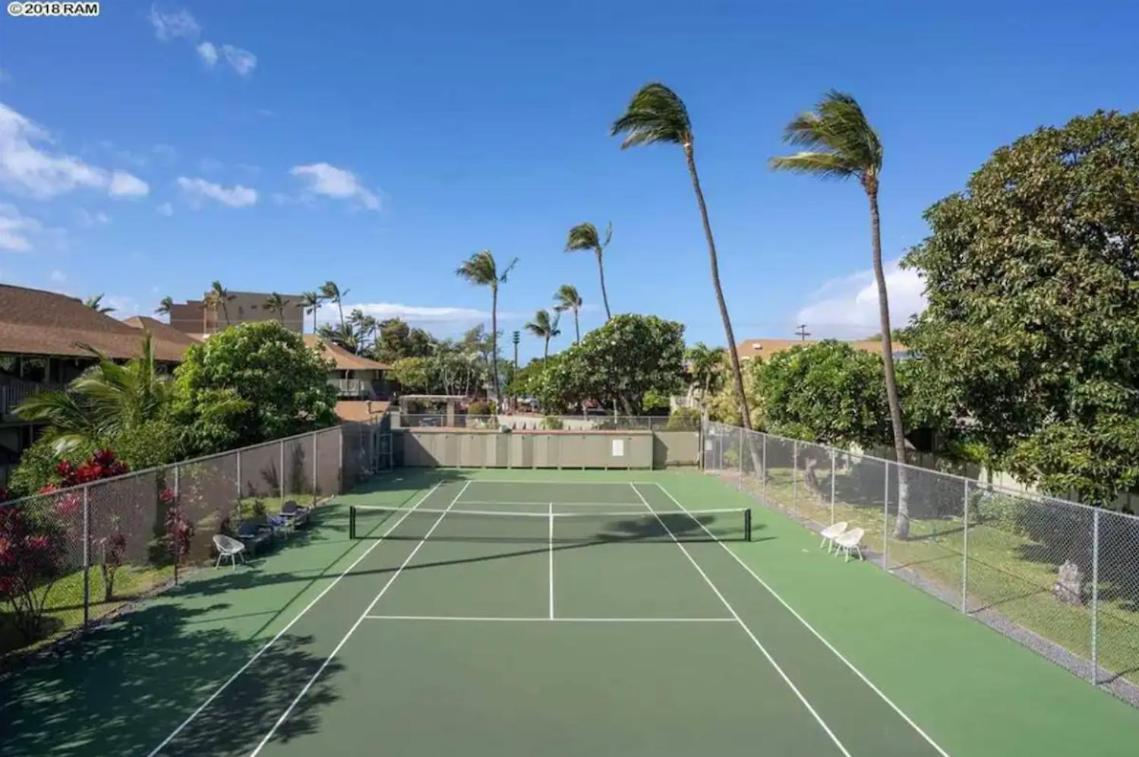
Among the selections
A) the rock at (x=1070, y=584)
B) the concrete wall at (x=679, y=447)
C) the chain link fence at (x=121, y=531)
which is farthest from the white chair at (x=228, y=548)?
the concrete wall at (x=679, y=447)

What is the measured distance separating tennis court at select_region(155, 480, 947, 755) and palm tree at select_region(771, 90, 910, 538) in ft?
17.9

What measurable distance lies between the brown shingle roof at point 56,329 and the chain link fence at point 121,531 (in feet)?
36.6

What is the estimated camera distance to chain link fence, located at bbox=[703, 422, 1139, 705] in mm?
10008

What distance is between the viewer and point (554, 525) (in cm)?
2009

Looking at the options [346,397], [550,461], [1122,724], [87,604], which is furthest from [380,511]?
[346,397]

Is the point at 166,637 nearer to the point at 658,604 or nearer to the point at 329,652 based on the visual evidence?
the point at 329,652

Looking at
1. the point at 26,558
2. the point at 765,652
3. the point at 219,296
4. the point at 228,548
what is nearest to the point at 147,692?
the point at 26,558

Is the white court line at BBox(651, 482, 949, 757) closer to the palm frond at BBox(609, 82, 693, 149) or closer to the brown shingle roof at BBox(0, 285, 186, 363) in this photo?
the palm frond at BBox(609, 82, 693, 149)

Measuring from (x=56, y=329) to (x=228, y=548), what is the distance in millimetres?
→ 20211

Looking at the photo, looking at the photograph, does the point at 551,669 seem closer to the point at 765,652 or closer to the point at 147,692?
the point at 765,652

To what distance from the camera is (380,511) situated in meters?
22.0

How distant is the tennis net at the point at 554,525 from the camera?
18344mm

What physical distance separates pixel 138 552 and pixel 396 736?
8077mm

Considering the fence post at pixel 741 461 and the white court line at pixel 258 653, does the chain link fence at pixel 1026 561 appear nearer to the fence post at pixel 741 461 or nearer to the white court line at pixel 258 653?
the fence post at pixel 741 461
